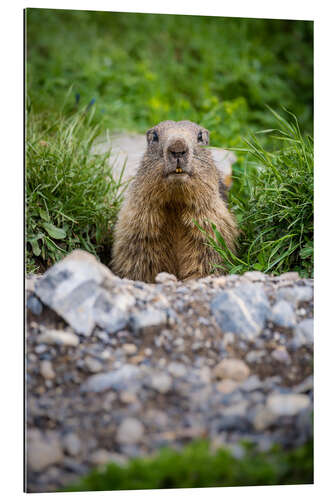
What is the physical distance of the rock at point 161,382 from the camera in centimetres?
289

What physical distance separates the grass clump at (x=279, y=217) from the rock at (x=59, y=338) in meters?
1.33

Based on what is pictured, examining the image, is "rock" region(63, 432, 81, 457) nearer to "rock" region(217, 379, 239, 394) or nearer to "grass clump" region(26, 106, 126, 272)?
"rock" region(217, 379, 239, 394)

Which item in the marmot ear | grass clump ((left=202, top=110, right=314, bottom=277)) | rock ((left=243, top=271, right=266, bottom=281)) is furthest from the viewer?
the marmot ear

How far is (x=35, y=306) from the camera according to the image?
3.04 metres

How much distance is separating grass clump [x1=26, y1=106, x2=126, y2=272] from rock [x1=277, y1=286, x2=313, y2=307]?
1479 millimetres

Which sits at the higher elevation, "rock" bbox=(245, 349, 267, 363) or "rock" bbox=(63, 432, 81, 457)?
"rock" bbox=(245, 349, 267, 363)

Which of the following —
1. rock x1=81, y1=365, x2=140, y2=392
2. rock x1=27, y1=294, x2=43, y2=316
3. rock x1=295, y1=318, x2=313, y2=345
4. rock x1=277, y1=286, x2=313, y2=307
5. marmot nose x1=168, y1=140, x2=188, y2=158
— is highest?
marmot nose x1=168, y1=140, x2=188, y2=158

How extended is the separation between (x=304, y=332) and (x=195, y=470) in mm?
882

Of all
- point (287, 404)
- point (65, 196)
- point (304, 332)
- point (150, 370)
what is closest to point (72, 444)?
point (150, 370)

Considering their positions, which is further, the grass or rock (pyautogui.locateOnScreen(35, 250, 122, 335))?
the grass

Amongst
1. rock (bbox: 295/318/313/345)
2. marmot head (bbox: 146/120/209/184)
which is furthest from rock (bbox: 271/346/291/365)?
marmot head (bbox: 146/120/209/184)

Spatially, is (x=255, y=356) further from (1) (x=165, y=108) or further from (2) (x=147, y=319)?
(1) (x=165, y=108)

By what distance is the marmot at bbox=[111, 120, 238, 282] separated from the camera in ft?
12.8

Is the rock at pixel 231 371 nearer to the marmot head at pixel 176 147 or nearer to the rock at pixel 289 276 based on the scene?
the rock at pixel 289 276
